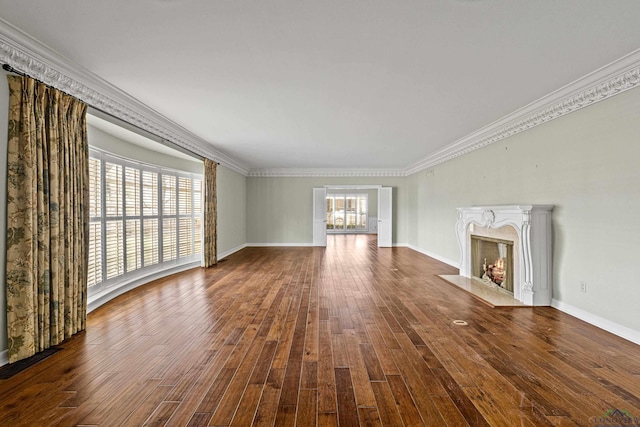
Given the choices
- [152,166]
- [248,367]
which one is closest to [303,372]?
[248,367]

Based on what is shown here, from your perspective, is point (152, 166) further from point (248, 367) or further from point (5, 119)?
point (248, 367)

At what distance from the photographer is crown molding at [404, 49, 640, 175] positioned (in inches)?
112

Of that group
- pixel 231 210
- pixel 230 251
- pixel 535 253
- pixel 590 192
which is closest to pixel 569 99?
pixel 590 192

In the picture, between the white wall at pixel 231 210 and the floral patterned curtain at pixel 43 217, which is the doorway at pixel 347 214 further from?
the floral patterned curtain at pixel 43 217

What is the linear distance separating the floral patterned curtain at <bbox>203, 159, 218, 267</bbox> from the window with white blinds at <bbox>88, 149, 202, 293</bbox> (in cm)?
31

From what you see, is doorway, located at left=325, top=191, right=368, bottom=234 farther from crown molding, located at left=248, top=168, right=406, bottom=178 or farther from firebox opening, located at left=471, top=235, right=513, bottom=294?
firebox opening, located at left=471, top=235, right=513, bottom=294

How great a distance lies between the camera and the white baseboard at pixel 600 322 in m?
2.88

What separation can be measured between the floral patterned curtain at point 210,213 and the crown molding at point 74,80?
1613 mm

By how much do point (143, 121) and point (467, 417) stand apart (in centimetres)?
486

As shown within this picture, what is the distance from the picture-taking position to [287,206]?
10086mm

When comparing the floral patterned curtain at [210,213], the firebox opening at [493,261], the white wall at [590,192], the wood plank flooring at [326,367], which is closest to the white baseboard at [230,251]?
the floral patterned curtain at [210,213]

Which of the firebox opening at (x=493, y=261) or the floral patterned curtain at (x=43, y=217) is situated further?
the firebox opening at (x=493, y=261)

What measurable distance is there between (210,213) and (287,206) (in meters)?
3.73

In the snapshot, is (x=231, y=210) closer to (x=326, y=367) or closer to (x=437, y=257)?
(x=437, y=257)
